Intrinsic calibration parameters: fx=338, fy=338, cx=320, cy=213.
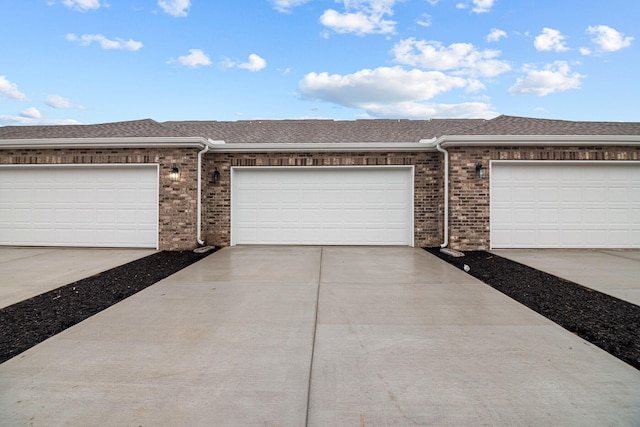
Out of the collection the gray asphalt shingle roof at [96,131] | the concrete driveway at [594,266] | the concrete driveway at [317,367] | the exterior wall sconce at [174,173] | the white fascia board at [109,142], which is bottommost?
the concrete driveway at [317,367]

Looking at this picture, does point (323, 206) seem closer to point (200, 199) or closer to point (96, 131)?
point (200, 199)

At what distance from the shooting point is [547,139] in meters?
8.48

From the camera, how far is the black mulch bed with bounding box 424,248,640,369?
3.34 m

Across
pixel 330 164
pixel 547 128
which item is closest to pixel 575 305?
pixel 330 164

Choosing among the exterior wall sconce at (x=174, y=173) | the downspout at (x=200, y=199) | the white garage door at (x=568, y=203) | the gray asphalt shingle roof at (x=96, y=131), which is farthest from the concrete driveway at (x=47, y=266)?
the white garage door at (x=568, y=203)

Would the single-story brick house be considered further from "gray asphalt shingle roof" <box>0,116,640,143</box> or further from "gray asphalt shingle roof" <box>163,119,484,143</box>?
"gray asphalt shingle roof" <box>163,119,484,143</box>

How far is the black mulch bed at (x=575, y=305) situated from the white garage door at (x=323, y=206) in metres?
2.95

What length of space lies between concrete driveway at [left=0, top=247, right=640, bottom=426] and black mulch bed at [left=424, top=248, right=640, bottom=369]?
239 millimetres

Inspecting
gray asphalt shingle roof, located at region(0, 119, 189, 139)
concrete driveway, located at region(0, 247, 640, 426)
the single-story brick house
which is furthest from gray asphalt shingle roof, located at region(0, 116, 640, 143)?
concrete driveway, located at region(0, 247, 640, 426)

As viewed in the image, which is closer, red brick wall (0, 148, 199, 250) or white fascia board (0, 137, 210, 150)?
white fascia board (0, 137, 210, 150)

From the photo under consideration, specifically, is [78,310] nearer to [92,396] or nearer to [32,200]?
[92,396]

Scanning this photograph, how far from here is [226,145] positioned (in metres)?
9.31

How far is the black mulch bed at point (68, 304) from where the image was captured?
11.2 feet

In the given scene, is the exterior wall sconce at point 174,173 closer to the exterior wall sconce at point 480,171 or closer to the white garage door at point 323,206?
the white garage door at point 323,206
